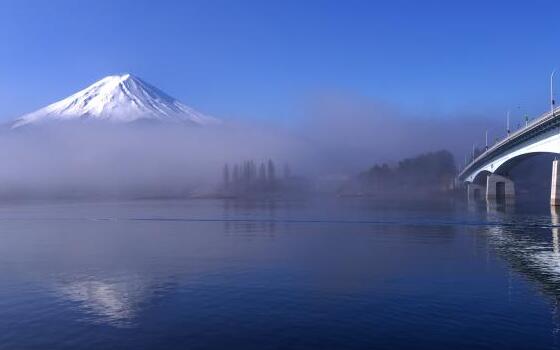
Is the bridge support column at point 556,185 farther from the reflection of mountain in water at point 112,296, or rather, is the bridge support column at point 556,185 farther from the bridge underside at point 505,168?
the reflection of mountain in water at point 112,296

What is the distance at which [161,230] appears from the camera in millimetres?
55281

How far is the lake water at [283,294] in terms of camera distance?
53.8ft

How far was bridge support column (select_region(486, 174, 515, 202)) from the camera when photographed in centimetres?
14175

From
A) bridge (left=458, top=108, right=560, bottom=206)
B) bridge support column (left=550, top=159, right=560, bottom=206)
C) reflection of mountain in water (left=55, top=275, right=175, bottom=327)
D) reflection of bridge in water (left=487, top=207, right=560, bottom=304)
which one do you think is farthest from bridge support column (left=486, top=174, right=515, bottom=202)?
reflection of mountain in water (left=55, top=275, right=175, bottom=327)

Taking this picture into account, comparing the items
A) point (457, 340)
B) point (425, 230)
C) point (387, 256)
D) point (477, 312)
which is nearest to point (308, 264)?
point (387, 256)

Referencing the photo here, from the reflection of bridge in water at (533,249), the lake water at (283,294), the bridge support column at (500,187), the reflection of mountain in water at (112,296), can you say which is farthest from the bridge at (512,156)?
the reflection of mountain in water at (112,296)

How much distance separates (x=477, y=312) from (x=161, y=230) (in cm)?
4121

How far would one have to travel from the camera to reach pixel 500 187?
14475cm

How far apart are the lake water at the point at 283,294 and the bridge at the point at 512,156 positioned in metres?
47.3

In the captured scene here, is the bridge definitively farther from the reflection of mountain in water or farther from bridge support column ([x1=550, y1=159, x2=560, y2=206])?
the reflection of mountain in water

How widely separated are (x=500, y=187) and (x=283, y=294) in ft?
448

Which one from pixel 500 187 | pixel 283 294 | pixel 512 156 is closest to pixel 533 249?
pixel 283 294

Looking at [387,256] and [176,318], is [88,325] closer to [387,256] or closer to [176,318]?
[176,318]

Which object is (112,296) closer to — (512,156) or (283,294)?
(283,294)
